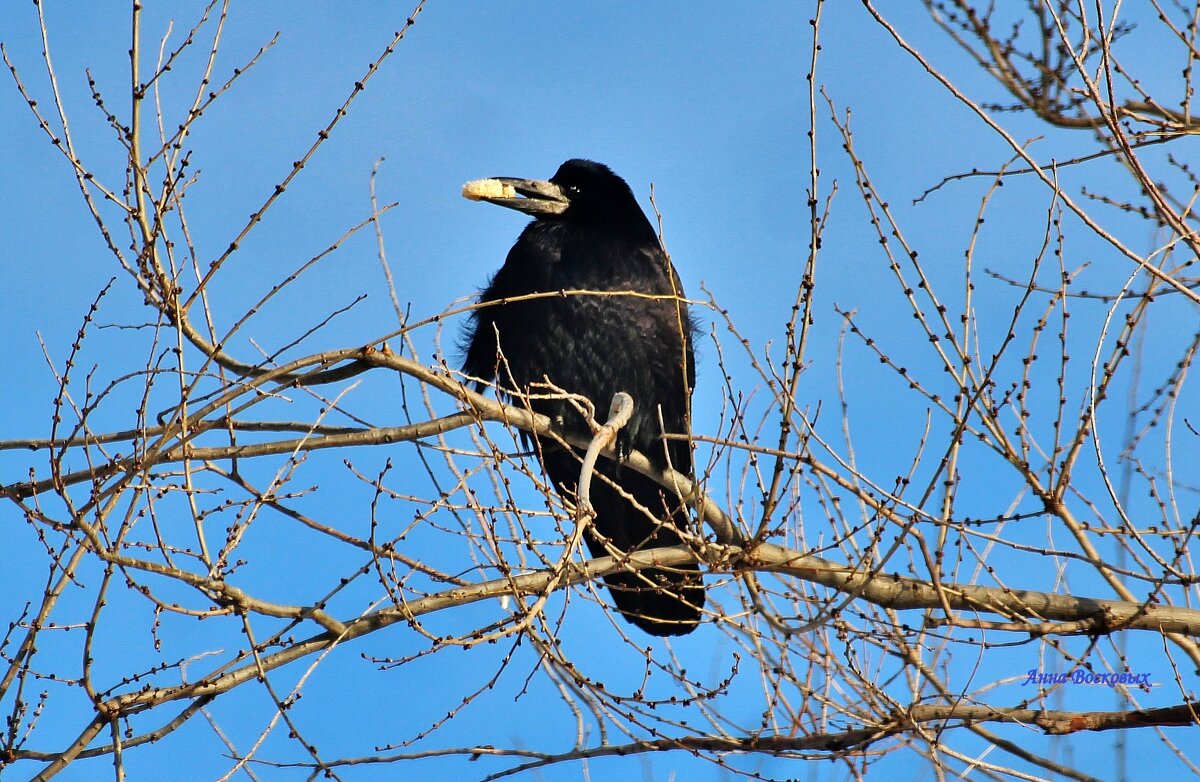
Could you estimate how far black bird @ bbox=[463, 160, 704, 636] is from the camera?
222 inches

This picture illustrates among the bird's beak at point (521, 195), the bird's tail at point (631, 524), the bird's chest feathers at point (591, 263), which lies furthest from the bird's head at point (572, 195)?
the bird's tail at point (631, 524)

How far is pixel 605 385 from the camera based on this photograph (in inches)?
223

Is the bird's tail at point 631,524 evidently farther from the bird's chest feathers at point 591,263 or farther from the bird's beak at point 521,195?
the bird's beak at point 521,195

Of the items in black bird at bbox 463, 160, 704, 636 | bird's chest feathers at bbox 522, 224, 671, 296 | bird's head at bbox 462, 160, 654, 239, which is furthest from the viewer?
bird's head at bbox 462, 160, 654, 239

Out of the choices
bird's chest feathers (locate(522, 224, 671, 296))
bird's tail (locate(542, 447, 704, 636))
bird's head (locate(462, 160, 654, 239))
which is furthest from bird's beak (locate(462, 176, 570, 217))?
bird's tail (locate(542, 447, 704, 636))

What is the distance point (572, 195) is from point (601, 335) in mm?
1051

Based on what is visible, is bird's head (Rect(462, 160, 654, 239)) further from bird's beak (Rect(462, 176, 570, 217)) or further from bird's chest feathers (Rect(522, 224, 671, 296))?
bird's chest feathers (Rect(522, 224, 671, 296))

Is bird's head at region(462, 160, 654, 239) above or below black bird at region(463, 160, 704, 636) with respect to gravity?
above

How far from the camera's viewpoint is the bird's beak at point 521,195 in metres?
6.23

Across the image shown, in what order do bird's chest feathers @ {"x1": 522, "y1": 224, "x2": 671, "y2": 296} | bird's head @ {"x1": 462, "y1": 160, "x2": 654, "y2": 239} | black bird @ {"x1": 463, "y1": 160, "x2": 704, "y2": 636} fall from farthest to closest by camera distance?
bird's head @ {"x1": 462, "y1": 160, "x2": 654, "y2": 239}, bird's chest feathers @ {"x1": 522, "y1": 224, "x2": 671, "y2": 296}, black bird @ {"x1": 463, "y1": 160, "x2": 704, "y2": 636}

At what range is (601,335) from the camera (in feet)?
18.5

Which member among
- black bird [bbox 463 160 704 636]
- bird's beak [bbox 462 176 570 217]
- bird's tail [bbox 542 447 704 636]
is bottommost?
bird's tail [bbox 542 447 704 636]

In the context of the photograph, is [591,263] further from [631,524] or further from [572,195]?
[631,524]

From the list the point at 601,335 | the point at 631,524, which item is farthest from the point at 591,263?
the point at 631,524
